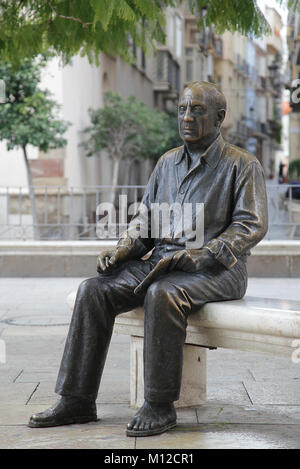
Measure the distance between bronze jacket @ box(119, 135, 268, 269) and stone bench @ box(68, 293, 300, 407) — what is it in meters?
0.29

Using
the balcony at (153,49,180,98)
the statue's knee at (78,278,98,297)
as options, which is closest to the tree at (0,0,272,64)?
the statue's knee at (78,278,98,297)

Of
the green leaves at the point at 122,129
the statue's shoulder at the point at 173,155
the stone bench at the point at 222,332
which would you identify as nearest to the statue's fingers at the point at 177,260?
the stone bench at the point at 222,332

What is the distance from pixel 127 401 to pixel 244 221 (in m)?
1.36

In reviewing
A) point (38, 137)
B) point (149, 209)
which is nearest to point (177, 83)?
point (38, 137)

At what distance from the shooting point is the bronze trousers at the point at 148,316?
441 cm

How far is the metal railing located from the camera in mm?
12188

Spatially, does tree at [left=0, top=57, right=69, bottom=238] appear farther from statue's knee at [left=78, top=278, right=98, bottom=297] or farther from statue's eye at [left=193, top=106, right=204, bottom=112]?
statue's knee at [left=78, top=278, right=98, bottom=297]

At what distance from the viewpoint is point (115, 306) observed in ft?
15.5

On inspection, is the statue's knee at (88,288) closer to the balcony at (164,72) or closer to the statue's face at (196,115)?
the statue's face at (196,115)

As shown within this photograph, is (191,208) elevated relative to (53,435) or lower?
elevated

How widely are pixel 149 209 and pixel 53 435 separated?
1437mm

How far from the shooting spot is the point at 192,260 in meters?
4.57

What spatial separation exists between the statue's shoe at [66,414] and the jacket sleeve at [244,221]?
1075mm

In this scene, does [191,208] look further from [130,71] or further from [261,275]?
[130,71]
